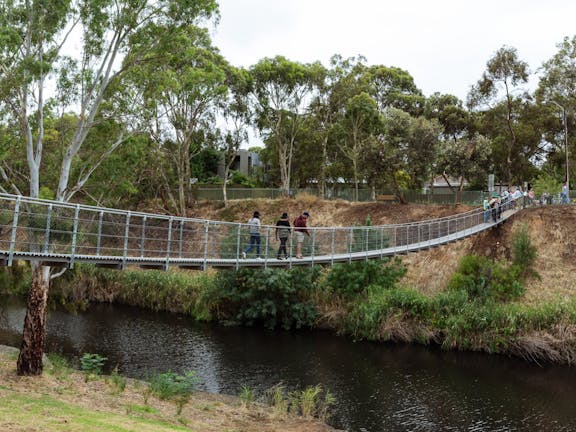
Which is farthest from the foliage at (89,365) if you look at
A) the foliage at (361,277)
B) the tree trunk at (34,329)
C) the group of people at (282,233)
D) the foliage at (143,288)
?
the foliage at (361,277)

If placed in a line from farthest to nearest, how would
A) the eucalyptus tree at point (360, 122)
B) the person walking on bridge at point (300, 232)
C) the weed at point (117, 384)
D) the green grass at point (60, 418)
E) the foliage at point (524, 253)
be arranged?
the eucalyptus tree at point (360, 122) → the foliage at point (524, 253) → the person walking on bridge at point (300, 232) → the weed at point (117, 384) → the green grass at point (60, 418)

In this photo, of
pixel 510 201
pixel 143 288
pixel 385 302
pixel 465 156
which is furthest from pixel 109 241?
pixel 465 156

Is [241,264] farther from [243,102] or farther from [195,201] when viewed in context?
[195,201]

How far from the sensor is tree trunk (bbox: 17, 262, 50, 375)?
10477mm

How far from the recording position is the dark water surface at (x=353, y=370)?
11742 mm

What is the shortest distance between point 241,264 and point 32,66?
5.37 metres

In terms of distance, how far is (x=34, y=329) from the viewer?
34.5ft

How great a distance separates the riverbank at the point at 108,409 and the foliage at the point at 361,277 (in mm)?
8350

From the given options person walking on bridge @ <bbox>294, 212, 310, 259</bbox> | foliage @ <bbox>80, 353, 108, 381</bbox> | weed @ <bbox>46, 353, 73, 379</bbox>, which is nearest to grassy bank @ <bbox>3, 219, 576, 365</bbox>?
weed @ <bbox>46, 353, 73, 379</bbox>

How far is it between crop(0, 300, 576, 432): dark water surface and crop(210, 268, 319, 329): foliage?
0.61 m

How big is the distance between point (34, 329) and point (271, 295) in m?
10.5

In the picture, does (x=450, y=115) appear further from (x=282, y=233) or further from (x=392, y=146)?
(x=282, y=233)

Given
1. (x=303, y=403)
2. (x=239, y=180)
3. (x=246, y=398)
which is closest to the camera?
(x=303, y=403)

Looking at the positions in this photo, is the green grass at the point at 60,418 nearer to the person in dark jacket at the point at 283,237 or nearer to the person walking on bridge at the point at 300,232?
the person in dark jacket at the point at 283,237
